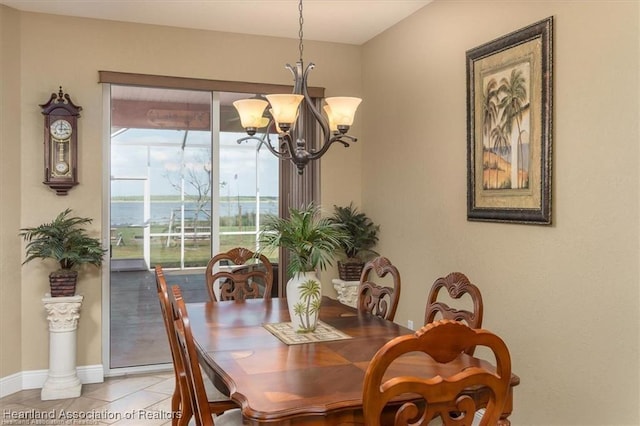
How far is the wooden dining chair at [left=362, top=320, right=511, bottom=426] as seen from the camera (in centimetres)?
146

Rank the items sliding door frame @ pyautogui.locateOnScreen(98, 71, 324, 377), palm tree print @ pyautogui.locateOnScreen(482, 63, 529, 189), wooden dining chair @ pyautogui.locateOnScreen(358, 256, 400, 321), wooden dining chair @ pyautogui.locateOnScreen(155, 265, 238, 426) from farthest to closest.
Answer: sliding door frame @ pyautogui.locateOnScreen(98, 71, 324, 377)
palm tree print @ pyautogui.locateOnScreen(482, 63, 529, 189)
wooden dining chair @ pyautogui.locateOnScreen(358, 256, 400, 321)
wooden dining chair @ pyautogui.locateOnScreen(155, 265, 238, 426)

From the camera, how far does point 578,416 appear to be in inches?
109

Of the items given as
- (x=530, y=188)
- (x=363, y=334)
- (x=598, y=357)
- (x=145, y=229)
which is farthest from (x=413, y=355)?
(x=145, y=229)

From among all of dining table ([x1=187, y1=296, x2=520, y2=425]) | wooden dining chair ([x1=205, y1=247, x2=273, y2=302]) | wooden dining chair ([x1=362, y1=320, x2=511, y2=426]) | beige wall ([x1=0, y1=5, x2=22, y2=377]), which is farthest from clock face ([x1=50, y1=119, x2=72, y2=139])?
wooden dining chair ([x1=362, y1=320, x2=511, y2=426])

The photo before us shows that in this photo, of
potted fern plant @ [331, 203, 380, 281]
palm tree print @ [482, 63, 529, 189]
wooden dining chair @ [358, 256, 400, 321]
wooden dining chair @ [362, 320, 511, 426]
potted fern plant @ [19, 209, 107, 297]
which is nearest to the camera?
wooden dining chair @ [362, 320, 511, 426]

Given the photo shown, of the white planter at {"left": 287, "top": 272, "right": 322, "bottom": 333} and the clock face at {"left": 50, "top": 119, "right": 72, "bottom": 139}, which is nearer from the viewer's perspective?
the white planter at {"left": 287, "top": 272, "right": 322, "bottom": 333}

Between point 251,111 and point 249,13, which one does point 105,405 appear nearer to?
point 251,111

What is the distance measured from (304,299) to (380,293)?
2.05 feet

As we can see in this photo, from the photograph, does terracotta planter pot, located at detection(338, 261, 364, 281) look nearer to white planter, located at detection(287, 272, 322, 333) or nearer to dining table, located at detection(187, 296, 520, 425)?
dining table, located at detection(187, 296, 520, 425)

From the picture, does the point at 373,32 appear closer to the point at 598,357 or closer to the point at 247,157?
the point at 247,157

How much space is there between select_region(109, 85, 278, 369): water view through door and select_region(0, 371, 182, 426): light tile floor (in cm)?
40

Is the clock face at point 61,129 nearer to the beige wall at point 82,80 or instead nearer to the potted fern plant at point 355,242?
the beige wall at point 82,80

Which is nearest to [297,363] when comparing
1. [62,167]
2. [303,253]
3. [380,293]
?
[303,253]

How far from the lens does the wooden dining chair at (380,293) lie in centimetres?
296
